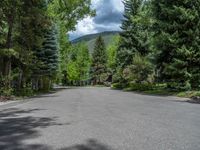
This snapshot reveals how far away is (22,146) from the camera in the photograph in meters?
7.27

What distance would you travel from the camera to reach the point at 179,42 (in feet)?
100

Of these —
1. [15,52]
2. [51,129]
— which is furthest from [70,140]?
[15,52]

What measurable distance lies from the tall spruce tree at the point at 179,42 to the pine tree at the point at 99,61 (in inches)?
2369

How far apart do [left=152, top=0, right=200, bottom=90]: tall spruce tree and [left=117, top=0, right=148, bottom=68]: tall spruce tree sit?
15974 mm

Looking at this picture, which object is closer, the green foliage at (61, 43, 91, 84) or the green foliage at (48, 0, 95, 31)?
the green foliage at (48, 0, 95, 31)

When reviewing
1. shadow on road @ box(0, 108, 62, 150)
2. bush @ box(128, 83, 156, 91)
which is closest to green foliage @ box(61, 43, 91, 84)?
bush @ box(128, 83, 156, 91)

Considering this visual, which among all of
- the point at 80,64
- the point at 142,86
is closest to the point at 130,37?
the point at 142,86

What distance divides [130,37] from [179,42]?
64.3 feet

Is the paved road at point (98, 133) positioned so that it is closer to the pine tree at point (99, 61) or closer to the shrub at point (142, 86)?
the shrub at point (142, 86)

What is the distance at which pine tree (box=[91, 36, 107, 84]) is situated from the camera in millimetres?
93000

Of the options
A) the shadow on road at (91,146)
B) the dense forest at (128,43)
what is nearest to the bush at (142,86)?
the dense forest at (128,43)

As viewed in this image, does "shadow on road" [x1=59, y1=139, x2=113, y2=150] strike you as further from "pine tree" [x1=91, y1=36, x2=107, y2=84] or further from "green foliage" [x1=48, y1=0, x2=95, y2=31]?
"pine tree" [x1=91, y1=36, x2=107, y2=84]

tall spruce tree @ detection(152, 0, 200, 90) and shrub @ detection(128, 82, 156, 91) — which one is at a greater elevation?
tall spruce tree @ detection(152, 0, 200, 90)

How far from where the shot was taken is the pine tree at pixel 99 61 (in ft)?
305
